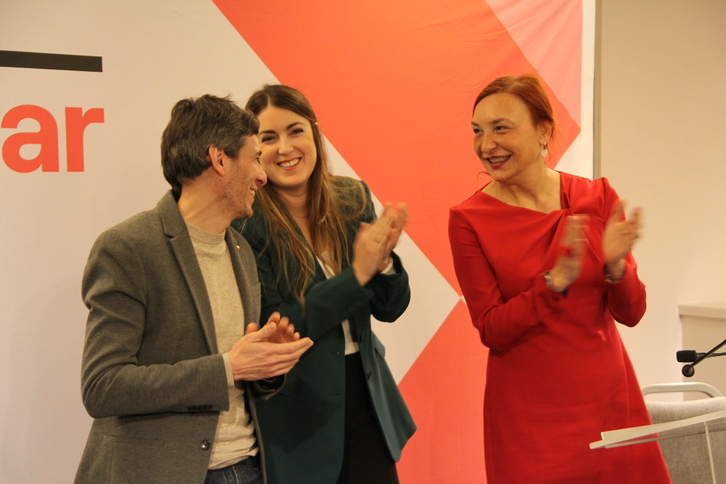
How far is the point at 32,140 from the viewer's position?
2.19 metres

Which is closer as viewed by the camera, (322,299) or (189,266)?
(189,266)

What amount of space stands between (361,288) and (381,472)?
0.57 metres

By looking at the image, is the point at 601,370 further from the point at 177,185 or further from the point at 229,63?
the point at 229,63

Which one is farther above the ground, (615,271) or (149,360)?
(615,271)

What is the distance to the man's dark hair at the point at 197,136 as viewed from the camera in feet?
4.82

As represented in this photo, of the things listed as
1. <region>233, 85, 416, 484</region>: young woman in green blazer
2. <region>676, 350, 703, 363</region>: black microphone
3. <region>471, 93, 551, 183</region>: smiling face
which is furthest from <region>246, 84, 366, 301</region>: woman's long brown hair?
<region>676, 350, 703, 363</region>: black microphone

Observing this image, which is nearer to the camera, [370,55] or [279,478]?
[279,478]

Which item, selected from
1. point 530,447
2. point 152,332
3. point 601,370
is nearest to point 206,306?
point 152,332

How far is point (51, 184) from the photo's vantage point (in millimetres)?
2225

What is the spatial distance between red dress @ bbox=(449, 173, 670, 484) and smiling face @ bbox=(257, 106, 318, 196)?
48cm

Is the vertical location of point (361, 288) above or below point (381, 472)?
above

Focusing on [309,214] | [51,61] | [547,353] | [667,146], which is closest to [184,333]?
[309,214]

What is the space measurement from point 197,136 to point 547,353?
1079mm

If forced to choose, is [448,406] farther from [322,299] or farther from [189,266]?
[189,266]
